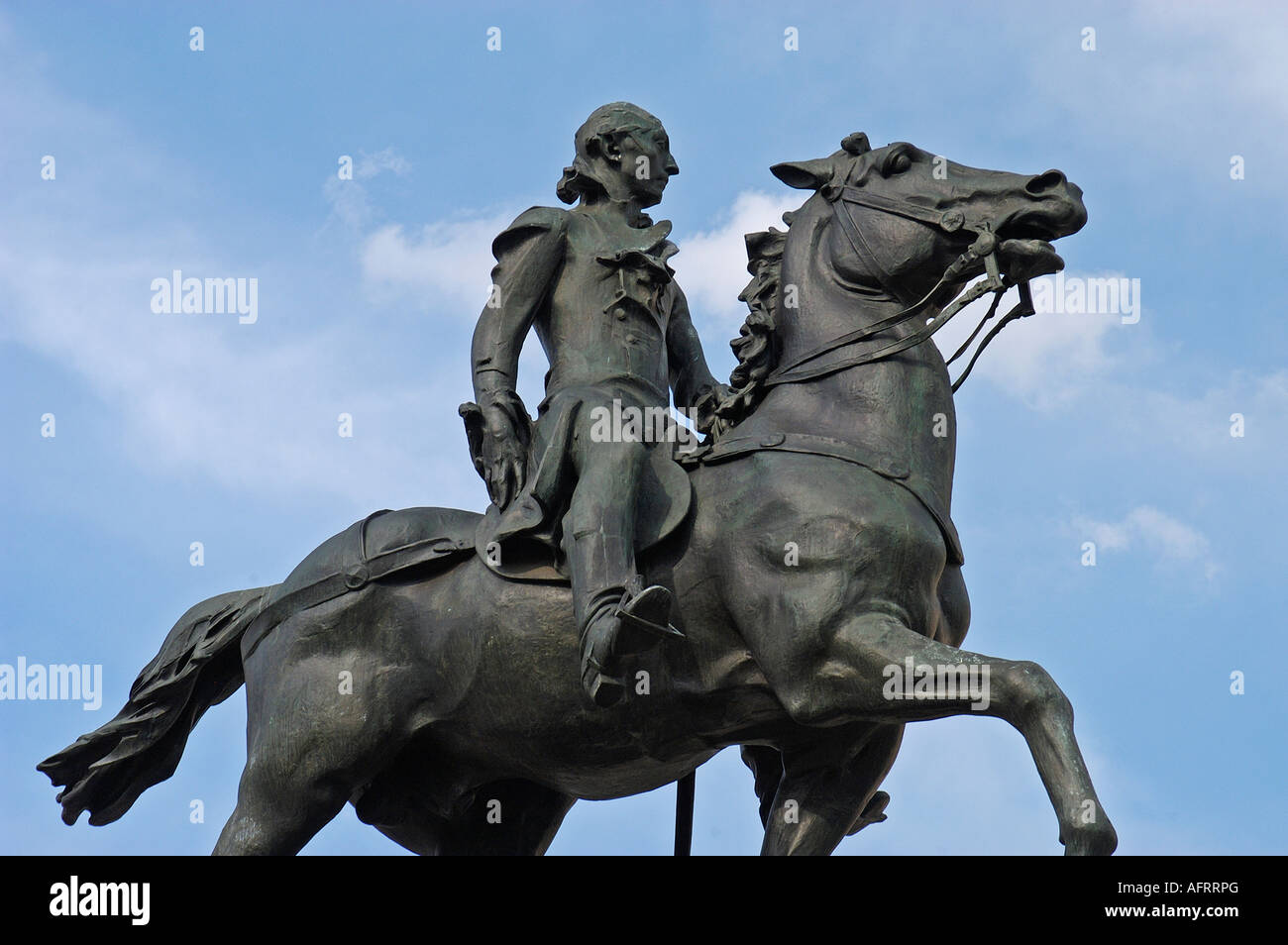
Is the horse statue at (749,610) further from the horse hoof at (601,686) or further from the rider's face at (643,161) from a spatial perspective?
the rider's face at (643,161)

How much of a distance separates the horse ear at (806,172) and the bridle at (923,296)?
231 mm

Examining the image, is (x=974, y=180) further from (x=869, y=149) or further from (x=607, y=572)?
(x=607, y=572)

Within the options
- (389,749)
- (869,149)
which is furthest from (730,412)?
(389,749)

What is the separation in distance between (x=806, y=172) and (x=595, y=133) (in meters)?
1.21

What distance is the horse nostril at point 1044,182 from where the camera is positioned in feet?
37.0

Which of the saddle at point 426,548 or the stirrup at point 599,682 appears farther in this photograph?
the saddle at point 426,548

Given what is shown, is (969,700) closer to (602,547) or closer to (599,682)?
(599,682)

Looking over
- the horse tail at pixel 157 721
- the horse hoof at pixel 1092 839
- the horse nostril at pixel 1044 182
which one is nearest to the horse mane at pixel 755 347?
the horse nostril at pixel 1044 182

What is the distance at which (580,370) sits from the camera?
11.8 meters

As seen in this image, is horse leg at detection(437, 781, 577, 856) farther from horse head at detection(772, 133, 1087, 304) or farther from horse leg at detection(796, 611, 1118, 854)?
horse head at detection(772, 133, 1087, 304)

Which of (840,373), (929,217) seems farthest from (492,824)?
(929,217)

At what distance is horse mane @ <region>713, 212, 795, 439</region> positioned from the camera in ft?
37.9
